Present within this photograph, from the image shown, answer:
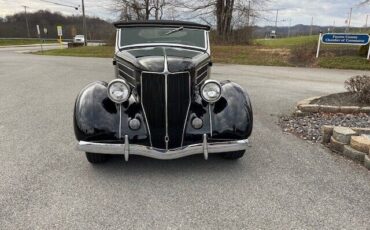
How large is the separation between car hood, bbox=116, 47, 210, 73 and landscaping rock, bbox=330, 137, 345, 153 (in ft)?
7.27

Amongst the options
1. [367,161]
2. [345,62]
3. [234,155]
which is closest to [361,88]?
[367,161]

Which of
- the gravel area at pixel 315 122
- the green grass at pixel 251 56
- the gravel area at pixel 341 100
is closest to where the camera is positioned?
the gravel area at pixel 315 122

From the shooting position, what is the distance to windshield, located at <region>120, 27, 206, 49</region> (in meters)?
4.77

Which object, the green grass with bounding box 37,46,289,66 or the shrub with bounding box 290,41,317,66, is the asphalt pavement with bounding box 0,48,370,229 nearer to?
the green grass with bounding box 37,46,289,66

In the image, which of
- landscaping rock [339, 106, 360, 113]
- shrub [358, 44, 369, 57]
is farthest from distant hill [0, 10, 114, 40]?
landscaping rock [339, 106, 360, 113]

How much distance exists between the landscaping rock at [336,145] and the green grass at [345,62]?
1139 centimetres

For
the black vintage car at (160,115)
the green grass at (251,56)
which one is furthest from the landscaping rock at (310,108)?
the green grass at (251,56)

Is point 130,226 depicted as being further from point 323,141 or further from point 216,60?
point 216,60

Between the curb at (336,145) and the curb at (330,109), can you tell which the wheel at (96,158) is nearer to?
the curb at (336,145)

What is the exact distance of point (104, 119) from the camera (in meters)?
3.53

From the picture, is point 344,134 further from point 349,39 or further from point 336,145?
point 349,39

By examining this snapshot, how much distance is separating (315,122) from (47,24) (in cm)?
8178

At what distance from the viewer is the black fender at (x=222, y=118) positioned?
142 inches

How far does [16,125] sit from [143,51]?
2.89 metres
